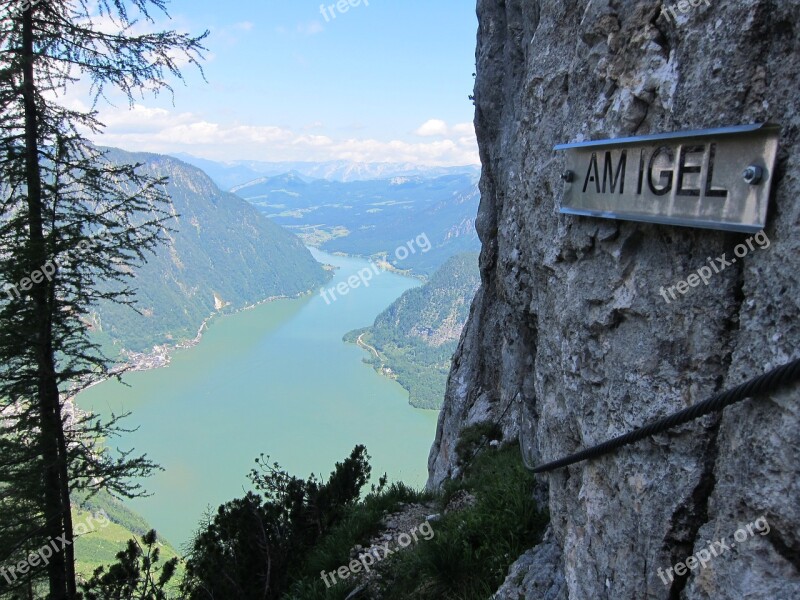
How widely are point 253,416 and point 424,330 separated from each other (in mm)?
55482

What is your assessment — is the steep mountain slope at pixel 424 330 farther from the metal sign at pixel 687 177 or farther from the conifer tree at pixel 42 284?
the metal sign at pixel 687 177

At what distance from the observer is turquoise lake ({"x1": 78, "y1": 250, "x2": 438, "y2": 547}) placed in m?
65.1

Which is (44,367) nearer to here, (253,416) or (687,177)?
(687,177)

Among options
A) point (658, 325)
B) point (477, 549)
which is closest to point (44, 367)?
point (477, 549)

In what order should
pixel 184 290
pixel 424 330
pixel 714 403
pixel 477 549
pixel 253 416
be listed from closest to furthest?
pixel 714 403
pixel 477 549
pixel 253 416
pixel 424 330
pixel 184 290

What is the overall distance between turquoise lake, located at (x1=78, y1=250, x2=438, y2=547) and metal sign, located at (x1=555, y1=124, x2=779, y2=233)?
47295mm

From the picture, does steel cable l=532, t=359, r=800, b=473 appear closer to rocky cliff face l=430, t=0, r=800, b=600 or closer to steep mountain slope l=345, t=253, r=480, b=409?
rocky cliff face l=430, t=0, r=800, b=600

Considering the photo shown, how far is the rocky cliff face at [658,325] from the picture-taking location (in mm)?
1852

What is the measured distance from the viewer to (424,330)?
423 feet

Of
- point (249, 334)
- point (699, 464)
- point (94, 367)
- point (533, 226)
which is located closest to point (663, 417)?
point (699, 464)

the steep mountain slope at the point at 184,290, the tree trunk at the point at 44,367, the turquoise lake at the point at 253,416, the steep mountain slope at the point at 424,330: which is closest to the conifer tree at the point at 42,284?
the tree trunk at the point at 44,367

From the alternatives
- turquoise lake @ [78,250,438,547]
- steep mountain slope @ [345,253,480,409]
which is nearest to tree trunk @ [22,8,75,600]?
turquoise lake @ [78,250,438,547]

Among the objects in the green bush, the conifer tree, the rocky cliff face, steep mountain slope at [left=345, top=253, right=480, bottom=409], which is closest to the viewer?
the rocky cliff face

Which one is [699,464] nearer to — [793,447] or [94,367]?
[793,447]
